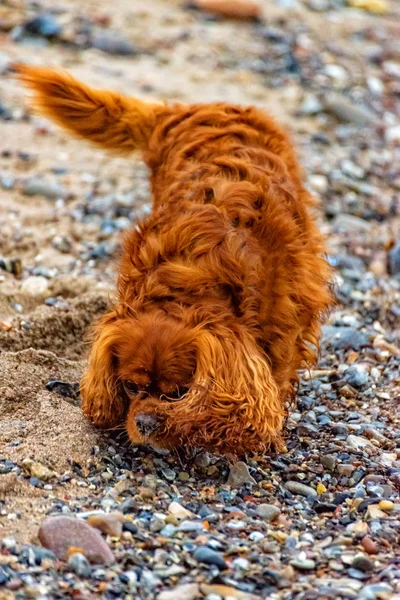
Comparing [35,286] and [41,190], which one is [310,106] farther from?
[35,286]

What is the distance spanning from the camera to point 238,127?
538cm

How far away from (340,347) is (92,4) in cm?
694

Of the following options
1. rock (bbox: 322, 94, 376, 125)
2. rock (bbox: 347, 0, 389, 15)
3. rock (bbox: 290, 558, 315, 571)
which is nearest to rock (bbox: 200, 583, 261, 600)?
rock (bbox: 290, 558, 315, 571)

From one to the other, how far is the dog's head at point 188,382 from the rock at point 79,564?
765 millimetres

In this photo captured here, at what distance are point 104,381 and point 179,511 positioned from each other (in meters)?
A: 0.69

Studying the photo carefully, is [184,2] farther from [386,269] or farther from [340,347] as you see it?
[340,347]

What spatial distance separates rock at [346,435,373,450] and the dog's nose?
107 centimetres

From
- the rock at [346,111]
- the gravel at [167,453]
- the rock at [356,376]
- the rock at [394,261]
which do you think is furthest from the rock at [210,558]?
the rock at [346,111]

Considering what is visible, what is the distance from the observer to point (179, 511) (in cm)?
387

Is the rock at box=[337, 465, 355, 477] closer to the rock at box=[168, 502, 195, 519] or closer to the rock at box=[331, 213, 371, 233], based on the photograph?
the rock at box=[168, 502, 195, 519]

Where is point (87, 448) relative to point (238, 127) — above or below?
below

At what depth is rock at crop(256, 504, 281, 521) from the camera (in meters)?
3.93

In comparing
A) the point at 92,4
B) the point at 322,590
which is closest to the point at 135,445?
the point at 322,590

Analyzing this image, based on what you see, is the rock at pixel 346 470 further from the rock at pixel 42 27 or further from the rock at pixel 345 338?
the rock at pixel 42 27
